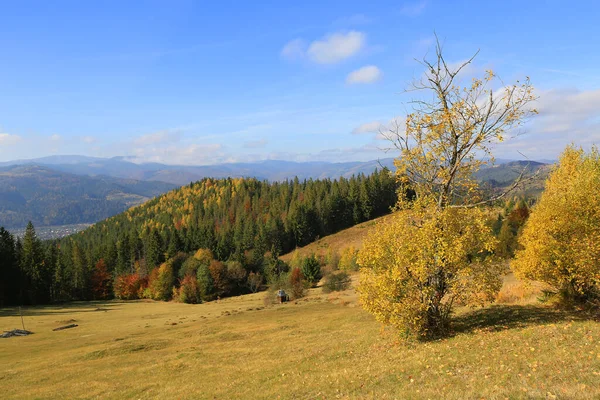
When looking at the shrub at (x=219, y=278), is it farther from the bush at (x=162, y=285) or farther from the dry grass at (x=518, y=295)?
the dry grass at (x=518, y=295)

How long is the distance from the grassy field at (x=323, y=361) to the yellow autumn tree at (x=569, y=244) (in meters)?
2.59

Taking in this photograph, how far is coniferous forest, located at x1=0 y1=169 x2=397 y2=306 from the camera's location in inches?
3885

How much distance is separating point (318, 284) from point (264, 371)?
74116mm

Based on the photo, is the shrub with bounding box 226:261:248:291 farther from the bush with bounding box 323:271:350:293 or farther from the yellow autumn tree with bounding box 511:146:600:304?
the yellow autumn tree with bounding box 511:146:600:304

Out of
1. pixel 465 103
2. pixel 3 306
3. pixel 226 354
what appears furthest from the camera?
pixel 3 306

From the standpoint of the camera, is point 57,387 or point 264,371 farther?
point 57,387

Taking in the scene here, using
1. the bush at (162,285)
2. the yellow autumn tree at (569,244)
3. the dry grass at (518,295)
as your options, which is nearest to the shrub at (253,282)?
the bush at (162,285)

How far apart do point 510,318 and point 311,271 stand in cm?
7489

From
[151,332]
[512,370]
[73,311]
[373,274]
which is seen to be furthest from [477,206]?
[73,311]

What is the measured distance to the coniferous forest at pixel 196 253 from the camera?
98.7 meters

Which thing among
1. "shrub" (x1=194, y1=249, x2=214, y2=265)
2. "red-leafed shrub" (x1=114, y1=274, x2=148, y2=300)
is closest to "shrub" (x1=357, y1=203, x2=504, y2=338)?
"shrub" (x1=194, y1=249, x2=214, y2=265)

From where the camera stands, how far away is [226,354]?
102ft

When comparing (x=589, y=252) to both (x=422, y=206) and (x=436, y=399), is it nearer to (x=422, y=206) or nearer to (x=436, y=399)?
(x=422, y=206)

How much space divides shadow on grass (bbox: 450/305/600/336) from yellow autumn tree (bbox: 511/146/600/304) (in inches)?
85.6
